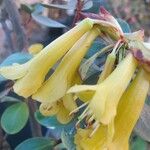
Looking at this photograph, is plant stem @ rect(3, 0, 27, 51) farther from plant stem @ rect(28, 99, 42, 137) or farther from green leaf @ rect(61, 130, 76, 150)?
green leaf @ rect(61, 130, 76, 150)

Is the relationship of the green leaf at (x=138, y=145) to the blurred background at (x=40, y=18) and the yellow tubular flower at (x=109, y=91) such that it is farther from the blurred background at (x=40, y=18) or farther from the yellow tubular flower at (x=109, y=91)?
the yellow tubular flower at (x=109, y=91)

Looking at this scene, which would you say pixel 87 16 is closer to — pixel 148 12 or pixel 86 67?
pixel 86 67

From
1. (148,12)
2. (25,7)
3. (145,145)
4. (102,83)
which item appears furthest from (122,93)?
(148,12)

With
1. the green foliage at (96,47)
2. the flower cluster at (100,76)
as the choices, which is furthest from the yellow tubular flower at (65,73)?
the green foliage at (96,47)

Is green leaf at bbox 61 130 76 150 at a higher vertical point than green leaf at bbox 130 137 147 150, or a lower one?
higher

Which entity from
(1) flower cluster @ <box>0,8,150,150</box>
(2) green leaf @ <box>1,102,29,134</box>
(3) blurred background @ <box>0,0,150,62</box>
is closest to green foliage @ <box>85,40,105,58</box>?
(1) flower cluster @ <box>0,8,150,150</box>
